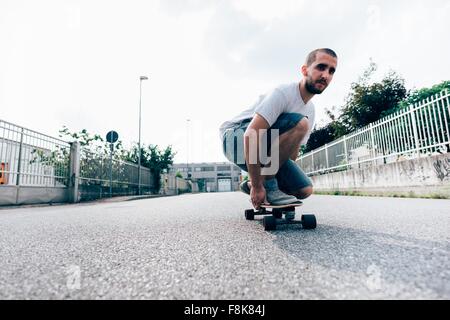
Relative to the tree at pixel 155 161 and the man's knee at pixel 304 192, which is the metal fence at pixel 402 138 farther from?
the tree at pixel 155 161

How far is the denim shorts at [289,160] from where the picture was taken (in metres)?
2.13

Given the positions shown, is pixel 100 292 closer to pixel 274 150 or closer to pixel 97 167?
pixel 274 150

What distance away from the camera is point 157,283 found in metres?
0.80

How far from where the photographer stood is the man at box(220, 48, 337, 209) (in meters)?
1.93

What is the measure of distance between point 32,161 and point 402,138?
893 centimetres

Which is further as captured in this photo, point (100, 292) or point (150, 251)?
point (150, 251)

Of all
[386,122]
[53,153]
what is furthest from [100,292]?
[53,153]

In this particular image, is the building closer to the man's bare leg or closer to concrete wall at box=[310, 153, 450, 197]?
concrete wall at box=[310, 153, 450, 197]

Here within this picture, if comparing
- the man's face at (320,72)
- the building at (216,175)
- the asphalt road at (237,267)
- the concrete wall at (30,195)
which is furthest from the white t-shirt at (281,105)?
the building at (216,175)

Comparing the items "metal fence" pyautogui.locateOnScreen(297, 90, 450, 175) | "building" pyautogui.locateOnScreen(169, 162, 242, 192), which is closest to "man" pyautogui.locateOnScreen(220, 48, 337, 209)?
"metal fence" pyautogui.locateOnScreen(297, 90, 450, 175)

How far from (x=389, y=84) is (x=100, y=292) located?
1809cm

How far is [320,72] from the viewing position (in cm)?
199

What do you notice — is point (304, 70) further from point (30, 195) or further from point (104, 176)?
point (104, 176)

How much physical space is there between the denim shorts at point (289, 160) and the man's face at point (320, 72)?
24 cm
